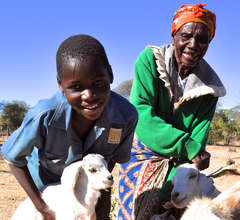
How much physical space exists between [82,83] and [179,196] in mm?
1221

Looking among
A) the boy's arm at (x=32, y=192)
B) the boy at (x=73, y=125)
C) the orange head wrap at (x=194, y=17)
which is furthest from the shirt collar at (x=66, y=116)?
the orange head wrap at (x=194, y=17)

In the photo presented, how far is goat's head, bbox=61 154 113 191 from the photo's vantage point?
5.88 ft

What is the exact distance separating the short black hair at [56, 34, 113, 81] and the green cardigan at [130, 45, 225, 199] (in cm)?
87

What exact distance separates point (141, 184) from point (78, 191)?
81cm

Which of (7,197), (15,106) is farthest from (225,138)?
(7,197)

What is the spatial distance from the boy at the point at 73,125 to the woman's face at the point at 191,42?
2.58 ft

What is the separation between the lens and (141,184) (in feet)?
8.33

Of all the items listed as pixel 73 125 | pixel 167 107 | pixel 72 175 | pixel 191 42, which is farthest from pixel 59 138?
pixel 191 42

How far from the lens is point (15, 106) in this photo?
3353 cm

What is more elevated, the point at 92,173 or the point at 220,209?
the point at 220,209

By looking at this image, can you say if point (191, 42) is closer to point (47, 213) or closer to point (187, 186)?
point (187, 186)

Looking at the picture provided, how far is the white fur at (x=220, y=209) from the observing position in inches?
40.1

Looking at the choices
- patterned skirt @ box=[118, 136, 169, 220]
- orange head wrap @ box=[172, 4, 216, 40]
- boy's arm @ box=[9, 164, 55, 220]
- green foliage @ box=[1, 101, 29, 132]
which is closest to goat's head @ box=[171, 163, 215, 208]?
patterned skirt @ box=[118, 136, 169, 220]

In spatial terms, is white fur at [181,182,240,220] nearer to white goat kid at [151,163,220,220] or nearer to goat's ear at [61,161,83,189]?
goat's ear at [61,161,83,189]
